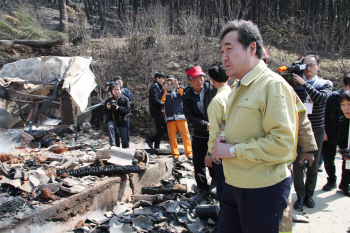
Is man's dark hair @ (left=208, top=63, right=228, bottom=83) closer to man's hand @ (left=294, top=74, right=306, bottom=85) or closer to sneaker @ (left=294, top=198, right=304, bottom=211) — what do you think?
man's hand @ (left=294, top=74, right=306, bottom=85)

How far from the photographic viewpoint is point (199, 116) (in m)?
4.25

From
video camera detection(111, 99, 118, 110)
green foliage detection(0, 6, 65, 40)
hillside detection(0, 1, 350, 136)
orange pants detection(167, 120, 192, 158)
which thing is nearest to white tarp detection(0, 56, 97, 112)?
hillside detection(0, 1, 350, 136)

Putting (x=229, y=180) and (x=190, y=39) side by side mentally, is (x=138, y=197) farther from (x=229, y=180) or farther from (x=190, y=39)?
(x=190, y=39)

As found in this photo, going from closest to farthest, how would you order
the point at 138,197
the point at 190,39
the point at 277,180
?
the point at 277,180
the point at 138,197
the point at 190,39

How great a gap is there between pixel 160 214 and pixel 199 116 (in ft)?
5.42

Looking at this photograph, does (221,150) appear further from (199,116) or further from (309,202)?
(309,202)

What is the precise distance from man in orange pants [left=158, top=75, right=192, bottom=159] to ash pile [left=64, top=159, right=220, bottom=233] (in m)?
1.94

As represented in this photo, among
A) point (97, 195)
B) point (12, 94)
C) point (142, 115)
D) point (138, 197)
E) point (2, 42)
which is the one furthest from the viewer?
point (2, 42)

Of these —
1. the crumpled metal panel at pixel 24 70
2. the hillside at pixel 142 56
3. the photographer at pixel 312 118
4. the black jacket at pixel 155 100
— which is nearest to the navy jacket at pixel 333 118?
the photographer at pixel 312 118

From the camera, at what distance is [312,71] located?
371 centimetres

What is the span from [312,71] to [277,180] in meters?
2.72

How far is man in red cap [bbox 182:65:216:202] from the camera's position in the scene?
4102 millimetres

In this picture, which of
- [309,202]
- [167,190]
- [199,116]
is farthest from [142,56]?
[309,202]

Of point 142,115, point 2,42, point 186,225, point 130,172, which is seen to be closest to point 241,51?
point 186,225
